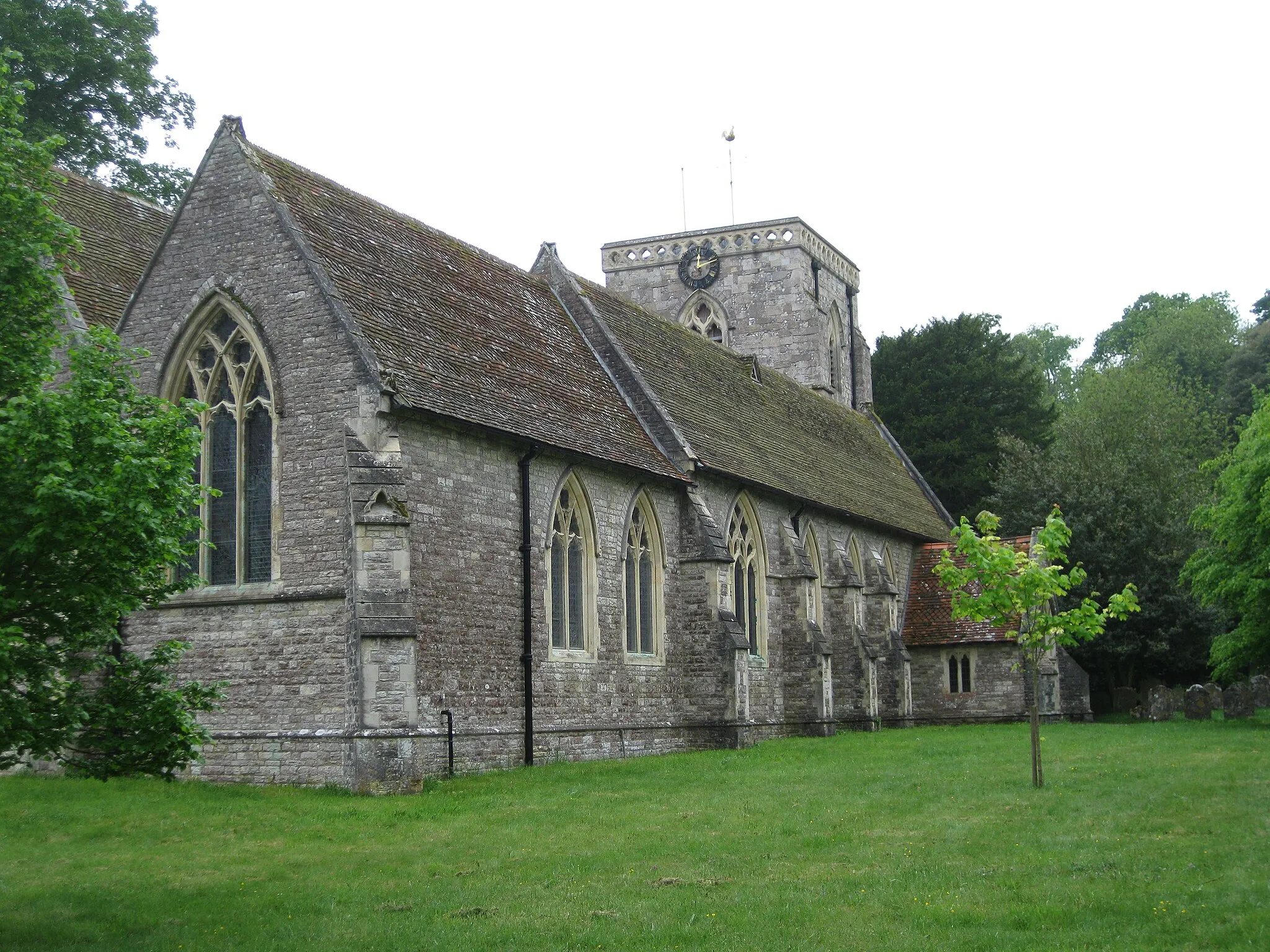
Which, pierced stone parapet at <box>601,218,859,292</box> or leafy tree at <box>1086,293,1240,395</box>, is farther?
leafy tree at <box>1086,293,1240,395</box>

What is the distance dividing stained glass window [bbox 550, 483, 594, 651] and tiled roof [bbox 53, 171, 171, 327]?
801cm

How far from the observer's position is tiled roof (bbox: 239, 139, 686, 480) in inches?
822

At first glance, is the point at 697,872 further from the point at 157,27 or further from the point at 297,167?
the point at 157,27

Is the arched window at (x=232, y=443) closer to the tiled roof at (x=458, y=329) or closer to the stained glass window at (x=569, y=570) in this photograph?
the tiled roof at (x=458, y=329)

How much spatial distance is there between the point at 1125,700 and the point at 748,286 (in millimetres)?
18737

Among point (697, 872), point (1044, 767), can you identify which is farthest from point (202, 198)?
point (1044, 767)

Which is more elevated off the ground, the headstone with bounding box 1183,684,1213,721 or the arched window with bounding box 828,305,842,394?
the arched window with bounding box 828,305,842,394

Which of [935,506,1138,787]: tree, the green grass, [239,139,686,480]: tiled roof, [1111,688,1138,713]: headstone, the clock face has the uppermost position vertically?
the clock face

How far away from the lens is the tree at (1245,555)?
2945cm

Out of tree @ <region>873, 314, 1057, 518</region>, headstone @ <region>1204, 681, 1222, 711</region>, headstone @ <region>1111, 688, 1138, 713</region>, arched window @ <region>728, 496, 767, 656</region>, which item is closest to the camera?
arched window @ <region>728, 496, 767, 656</region>

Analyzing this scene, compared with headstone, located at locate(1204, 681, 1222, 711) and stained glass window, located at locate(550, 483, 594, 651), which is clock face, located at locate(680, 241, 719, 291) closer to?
headstone, located at locate(1204, 681, 1222, 711)

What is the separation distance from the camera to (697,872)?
1249cm

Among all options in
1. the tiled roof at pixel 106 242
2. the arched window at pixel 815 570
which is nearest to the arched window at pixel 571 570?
the tiled roof at pixel 106 242

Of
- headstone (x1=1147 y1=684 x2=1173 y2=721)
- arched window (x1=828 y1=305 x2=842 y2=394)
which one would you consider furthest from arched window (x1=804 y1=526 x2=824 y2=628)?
arched window (x1=828 y1=305 x2=842 y2=394)
